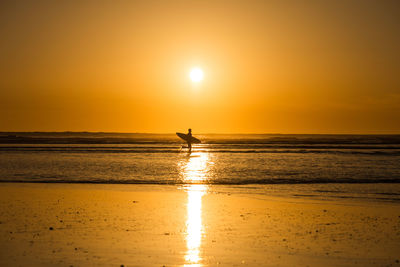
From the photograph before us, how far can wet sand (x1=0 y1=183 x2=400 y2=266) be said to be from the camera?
30.6 feet

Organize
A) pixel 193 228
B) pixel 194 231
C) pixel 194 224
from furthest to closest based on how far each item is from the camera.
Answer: pixel 194 224
pixel 193 228
pixel 194 231

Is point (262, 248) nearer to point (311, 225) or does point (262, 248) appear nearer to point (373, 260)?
point (373, 260)

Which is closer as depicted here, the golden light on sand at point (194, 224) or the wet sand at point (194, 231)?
the wet sand at point (194, 231)

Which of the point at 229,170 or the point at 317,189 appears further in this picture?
the point at 229,170

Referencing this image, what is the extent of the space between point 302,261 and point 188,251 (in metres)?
2.50

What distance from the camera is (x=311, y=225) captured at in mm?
12812

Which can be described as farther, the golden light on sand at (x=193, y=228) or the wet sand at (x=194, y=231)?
the golden light on sand at (x=193, y=228)

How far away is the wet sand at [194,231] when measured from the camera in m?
9.34

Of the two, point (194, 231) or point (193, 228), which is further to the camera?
point (193, 228)

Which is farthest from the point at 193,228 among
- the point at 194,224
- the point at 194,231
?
the point at 194,224

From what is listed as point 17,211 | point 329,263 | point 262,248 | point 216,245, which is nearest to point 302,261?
point 329,263

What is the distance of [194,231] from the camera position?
1196 centimetres

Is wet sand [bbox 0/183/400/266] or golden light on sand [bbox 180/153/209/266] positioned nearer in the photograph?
wet sand [bbox 0/183/400/266]

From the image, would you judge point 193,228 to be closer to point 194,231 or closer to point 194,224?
point 194,231
